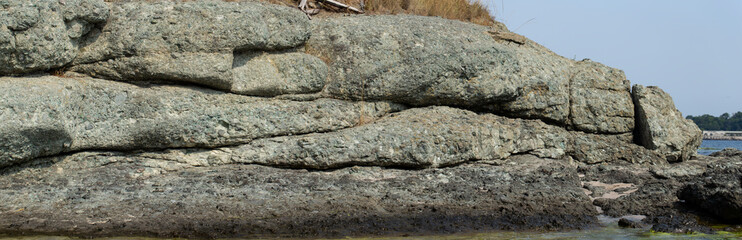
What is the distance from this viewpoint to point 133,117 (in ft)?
30.6

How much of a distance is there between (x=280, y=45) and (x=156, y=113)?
7.40 ft

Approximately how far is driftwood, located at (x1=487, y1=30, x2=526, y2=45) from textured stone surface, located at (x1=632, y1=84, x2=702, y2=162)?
242 centimetres

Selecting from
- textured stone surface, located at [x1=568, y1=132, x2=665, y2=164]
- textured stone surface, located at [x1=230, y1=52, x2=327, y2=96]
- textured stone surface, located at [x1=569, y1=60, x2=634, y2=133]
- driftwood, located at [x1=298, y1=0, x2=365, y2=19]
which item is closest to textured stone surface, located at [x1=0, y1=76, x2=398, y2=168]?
textured stone surface, located at [x1=230, y1=52, x2=327, y2=96]

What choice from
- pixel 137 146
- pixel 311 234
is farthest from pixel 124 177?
pixel 311 234

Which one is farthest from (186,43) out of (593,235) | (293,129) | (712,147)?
(712,147)

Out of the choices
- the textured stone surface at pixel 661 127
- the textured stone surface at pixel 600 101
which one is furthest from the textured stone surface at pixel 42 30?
the textured stone surface at pixel 661 127

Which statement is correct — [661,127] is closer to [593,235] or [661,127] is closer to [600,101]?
[600,101]

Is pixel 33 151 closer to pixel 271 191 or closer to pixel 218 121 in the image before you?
pixel 218 121

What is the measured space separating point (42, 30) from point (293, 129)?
12.3 feet

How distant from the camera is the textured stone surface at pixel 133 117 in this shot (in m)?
8.32

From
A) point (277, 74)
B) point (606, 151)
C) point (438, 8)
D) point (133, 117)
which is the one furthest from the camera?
point (438, 8)

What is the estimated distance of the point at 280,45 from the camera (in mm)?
10469

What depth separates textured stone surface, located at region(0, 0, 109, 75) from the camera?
27.6ft

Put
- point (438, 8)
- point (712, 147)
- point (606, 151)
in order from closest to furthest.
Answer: point (606, 151)
point (438, 8)
point (712, 147)
